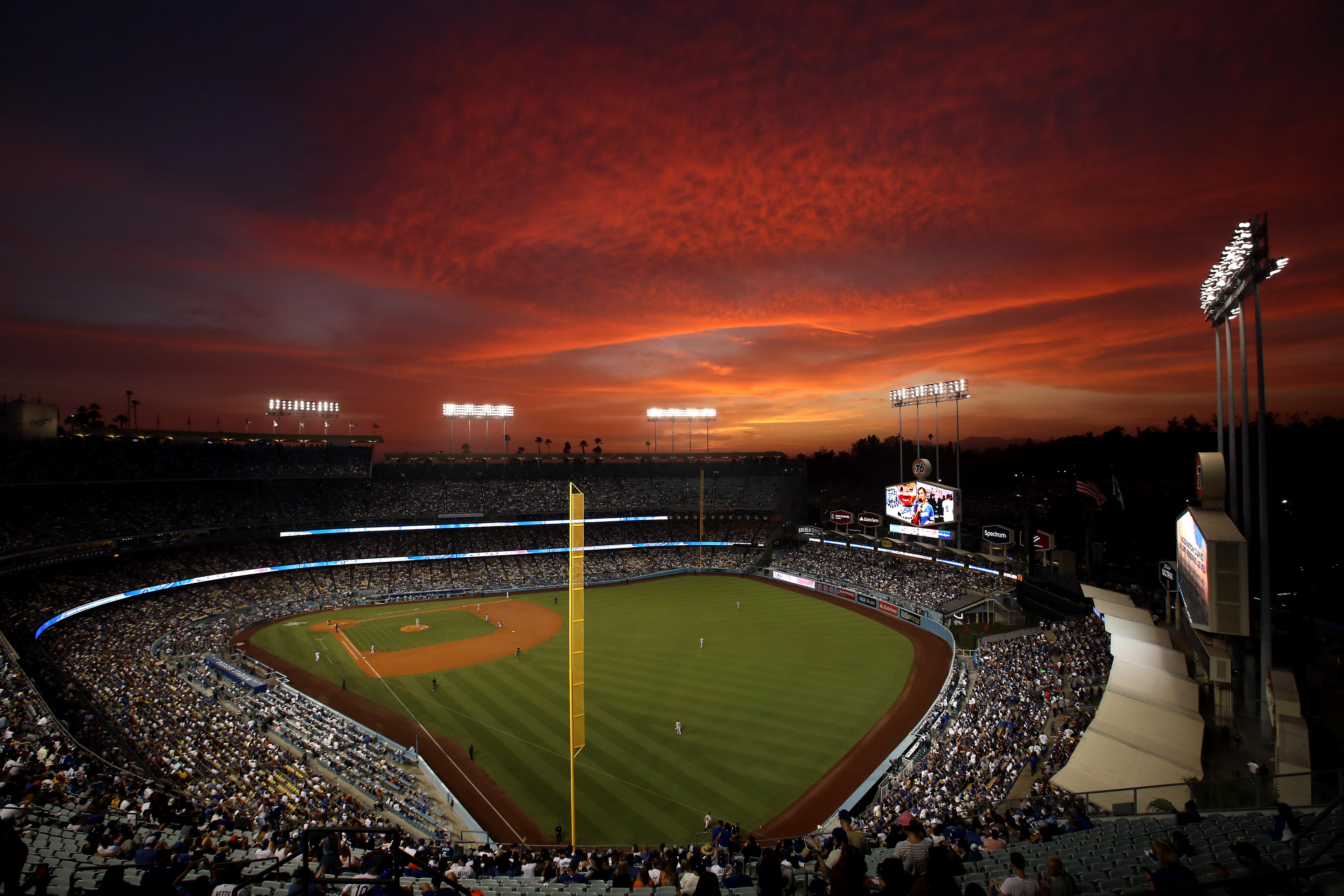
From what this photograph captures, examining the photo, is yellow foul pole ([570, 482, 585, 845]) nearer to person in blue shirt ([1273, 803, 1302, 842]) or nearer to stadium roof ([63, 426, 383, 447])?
person in blue shirt ([1273, 803, 1302, 842])

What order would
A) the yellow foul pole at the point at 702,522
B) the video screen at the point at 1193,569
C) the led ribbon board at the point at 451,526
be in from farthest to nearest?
the yellow foul pole at the point at 702,522 → the led ribbon board at the point at 451,526 → the video screen at the point at 1193,569

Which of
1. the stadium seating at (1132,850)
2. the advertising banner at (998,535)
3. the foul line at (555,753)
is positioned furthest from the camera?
the advertising banner at (998,535)

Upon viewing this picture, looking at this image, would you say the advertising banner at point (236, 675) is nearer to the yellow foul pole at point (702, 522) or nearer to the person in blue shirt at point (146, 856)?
the person in blue shirt at point (146, 856)

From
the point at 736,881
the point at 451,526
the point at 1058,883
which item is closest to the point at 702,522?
the point at 451,526

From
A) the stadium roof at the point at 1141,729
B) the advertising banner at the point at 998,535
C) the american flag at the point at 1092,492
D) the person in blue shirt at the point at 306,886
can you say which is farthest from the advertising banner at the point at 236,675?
the american flag at the point at 1092,492

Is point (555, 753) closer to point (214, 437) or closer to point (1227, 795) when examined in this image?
point (1227, 795)

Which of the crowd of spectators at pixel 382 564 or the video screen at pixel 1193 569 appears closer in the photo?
the video screen at pixel 1193 569

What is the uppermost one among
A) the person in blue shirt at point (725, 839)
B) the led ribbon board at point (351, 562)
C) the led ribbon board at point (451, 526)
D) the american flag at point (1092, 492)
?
the american flag at point (1092, 492)
